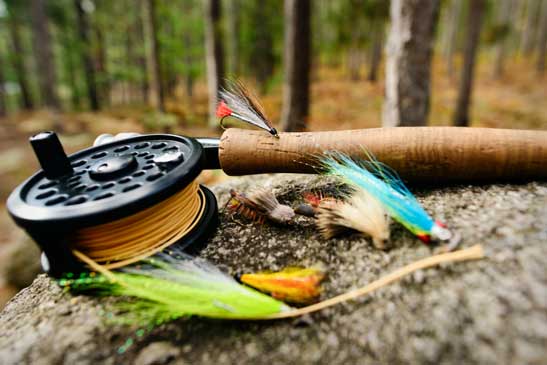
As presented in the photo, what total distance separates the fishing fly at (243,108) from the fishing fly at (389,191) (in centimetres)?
38

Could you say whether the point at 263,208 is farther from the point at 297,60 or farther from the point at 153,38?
the point at 153,38

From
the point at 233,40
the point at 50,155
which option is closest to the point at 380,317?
the point at 50,155

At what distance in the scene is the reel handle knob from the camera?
4.28 feet

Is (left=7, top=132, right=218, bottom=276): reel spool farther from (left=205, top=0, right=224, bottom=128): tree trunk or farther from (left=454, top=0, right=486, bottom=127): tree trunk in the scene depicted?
(left=454, top=0, right=486, bottom=127): tree trunk

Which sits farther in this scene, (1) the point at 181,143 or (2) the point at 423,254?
(1) the point at 181,143

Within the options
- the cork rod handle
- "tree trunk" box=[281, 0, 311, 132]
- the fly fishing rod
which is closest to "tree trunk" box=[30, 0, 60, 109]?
"tree trunk" box=[281, 0, 311, 132]

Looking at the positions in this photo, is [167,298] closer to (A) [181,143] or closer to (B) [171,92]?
(A) [181,143]

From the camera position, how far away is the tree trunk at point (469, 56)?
7.42 meters

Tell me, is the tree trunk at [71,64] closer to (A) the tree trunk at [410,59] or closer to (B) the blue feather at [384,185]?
(A) the tree trunk at [410,59]

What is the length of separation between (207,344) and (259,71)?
57.0 ft

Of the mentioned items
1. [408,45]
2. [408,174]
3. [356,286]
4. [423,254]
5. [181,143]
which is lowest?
[356,286]

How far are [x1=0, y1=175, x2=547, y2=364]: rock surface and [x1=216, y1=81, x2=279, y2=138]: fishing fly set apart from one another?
2.07 feet

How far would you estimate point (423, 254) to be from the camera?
42.1 inches

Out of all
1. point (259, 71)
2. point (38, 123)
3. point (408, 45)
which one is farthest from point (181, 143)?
point (259, 71)
